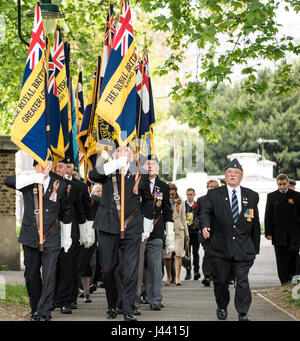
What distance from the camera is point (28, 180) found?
32.4 feet

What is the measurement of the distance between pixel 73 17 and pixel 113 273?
12226 mm

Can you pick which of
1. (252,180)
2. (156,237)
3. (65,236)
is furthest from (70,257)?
(252,180)

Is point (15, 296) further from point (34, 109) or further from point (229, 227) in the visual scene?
point (229, 227)

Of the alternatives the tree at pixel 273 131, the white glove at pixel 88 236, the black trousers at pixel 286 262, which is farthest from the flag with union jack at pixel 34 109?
the tree at pixel 273 131

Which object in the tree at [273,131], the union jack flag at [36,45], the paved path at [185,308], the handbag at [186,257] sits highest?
the tree at [273,131]

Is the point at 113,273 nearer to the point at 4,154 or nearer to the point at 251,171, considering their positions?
the point at 4,154

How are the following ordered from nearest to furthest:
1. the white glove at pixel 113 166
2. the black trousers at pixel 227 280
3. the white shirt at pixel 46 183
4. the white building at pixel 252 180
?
the black trousers at pixel 227 280 → the white shirt at pixel 46 183 → the white glove at pixel 113 166 → the white building at pixel 252 180

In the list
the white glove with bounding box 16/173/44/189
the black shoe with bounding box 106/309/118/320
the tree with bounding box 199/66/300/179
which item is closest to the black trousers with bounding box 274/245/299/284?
the black shoe with bounding box 106/309/118/320

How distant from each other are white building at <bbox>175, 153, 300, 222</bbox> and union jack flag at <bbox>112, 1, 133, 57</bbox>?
26.4 metres

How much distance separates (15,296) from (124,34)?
4.20m

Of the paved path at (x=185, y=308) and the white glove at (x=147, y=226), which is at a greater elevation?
the white glove at (x=147, y=226)

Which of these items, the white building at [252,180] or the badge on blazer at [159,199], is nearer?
the badge on blazer at [159,199]

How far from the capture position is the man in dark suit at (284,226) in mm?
14812

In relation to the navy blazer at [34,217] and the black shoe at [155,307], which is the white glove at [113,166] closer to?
the navy blazer at [34,217]
